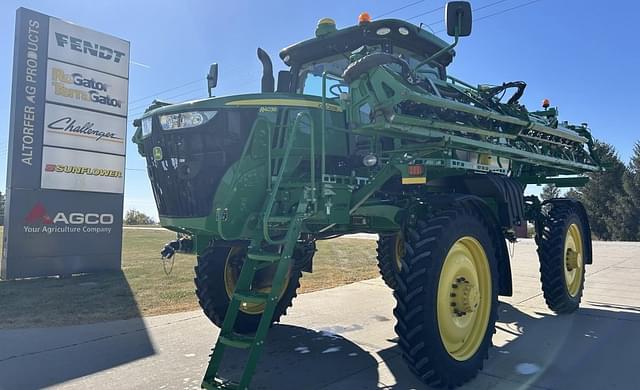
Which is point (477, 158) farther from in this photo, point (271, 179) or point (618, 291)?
point (618, 291)

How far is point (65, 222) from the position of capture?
978 centimetres

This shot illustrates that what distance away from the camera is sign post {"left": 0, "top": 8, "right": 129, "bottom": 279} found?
365 inches

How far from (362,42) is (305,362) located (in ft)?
10.2

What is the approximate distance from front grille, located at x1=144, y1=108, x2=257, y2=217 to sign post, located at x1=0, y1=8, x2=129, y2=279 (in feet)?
21.4

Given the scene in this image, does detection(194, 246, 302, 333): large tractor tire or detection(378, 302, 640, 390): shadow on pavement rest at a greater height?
detection(194, 246, 302, 333): large tractor tire

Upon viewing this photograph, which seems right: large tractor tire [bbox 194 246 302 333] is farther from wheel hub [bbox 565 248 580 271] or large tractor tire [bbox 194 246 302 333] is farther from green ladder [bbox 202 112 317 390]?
wheel hub [bbox 565 248 580 271]

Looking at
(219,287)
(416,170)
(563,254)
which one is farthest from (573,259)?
(219,287)

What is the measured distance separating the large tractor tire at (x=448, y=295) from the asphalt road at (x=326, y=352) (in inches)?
10.9

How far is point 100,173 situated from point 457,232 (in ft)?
28.0

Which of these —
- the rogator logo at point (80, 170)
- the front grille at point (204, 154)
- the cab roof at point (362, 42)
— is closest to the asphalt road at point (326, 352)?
the front grille at point (204, 154)

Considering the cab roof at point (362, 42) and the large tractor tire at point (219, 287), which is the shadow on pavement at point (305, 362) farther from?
the cab roof at point (362, 42)

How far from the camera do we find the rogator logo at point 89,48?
385 inches

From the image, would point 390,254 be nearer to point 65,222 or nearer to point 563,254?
point 563,254

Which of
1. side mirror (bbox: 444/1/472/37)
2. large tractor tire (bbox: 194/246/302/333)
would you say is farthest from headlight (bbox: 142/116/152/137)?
side mirror (bbox: 444/1/472/37)
